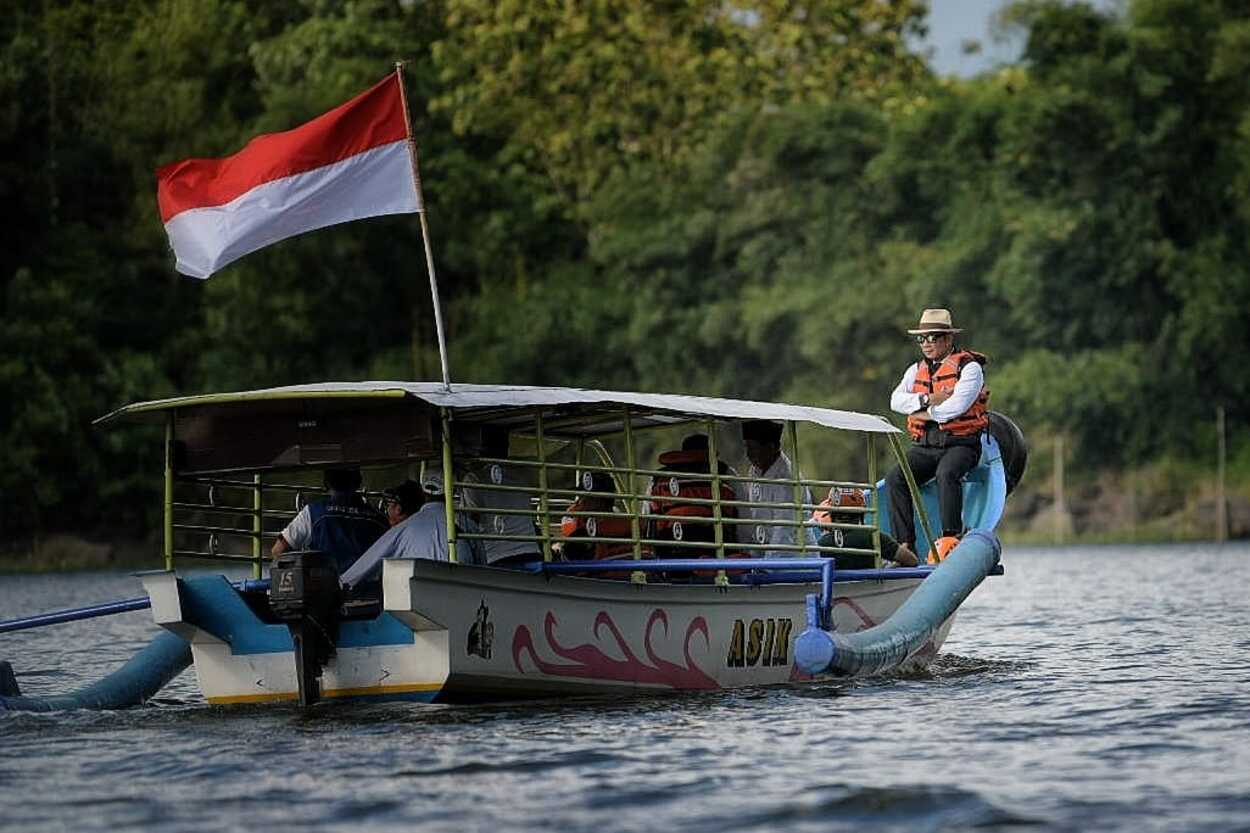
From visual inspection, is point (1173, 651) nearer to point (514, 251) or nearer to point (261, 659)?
point (261, 659)

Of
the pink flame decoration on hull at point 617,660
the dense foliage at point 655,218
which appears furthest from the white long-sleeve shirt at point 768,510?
the dense foliage at point 655,218

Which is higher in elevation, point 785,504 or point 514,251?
point 514,251

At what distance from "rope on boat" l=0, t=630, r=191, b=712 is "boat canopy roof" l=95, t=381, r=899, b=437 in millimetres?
1606

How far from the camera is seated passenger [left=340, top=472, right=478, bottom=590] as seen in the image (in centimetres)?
1409

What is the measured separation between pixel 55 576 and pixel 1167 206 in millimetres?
26429

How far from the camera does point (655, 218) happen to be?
189 ft

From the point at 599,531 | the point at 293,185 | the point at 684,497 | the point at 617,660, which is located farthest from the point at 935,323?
the point at 293,185

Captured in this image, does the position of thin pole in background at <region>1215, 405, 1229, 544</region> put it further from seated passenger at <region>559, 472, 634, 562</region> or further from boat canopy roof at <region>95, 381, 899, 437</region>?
seated passenger at <region>559, 472, 634, 562</region>

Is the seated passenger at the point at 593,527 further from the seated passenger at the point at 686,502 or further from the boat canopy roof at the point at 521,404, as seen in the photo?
the boat canopy roof at the point at 521,404

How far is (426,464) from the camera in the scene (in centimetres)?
1531

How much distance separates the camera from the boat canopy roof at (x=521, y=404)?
13.7 metres

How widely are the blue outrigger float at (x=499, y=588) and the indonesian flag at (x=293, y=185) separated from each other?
49.1 inches

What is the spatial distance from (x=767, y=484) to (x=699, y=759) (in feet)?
15.4

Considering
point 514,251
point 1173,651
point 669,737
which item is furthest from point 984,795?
point 514,251
